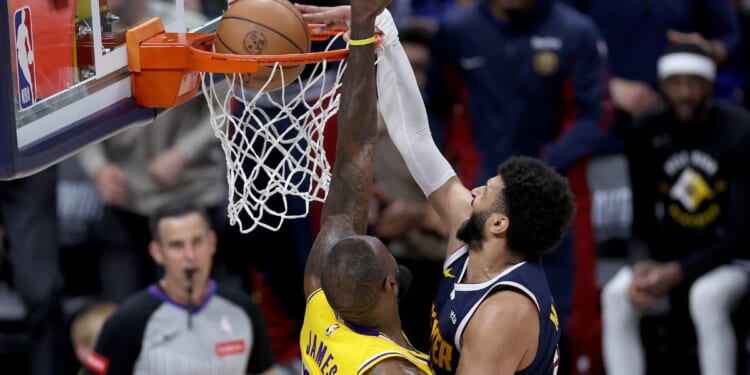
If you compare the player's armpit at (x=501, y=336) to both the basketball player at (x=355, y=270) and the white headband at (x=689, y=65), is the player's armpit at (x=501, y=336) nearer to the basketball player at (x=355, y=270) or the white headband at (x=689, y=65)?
the basketball player at (x=355, y=270)

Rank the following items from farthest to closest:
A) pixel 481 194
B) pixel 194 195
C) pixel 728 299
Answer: pixel 194 195, pixel 728 299, pixel 481 194

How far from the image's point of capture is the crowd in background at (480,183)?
6543 mm

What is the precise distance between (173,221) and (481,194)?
2.31 meters

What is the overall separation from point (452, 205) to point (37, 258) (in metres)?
2.87

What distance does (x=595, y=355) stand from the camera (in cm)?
684

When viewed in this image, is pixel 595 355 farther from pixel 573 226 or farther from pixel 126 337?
pixel 126 337

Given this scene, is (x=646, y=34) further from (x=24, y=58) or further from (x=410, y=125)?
(x=24, y=58)

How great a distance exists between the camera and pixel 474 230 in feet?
13.1

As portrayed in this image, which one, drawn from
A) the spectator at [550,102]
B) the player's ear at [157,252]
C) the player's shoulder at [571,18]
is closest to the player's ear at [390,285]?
the player's ear at [157,252]

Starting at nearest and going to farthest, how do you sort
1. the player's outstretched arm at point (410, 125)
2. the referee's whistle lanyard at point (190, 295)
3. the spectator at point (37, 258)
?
1. the player's outstretched arm at point (410, 125)
2. the referee's whistle lanyard at point (190, 295)
3. the spectator at point (37, 258)

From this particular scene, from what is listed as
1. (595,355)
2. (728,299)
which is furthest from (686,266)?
(595,355)

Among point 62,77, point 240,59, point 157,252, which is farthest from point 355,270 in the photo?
point 157,252

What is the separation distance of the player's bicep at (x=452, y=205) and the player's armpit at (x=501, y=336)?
1.49ft

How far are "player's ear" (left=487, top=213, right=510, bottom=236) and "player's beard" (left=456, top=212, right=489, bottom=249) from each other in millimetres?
29
